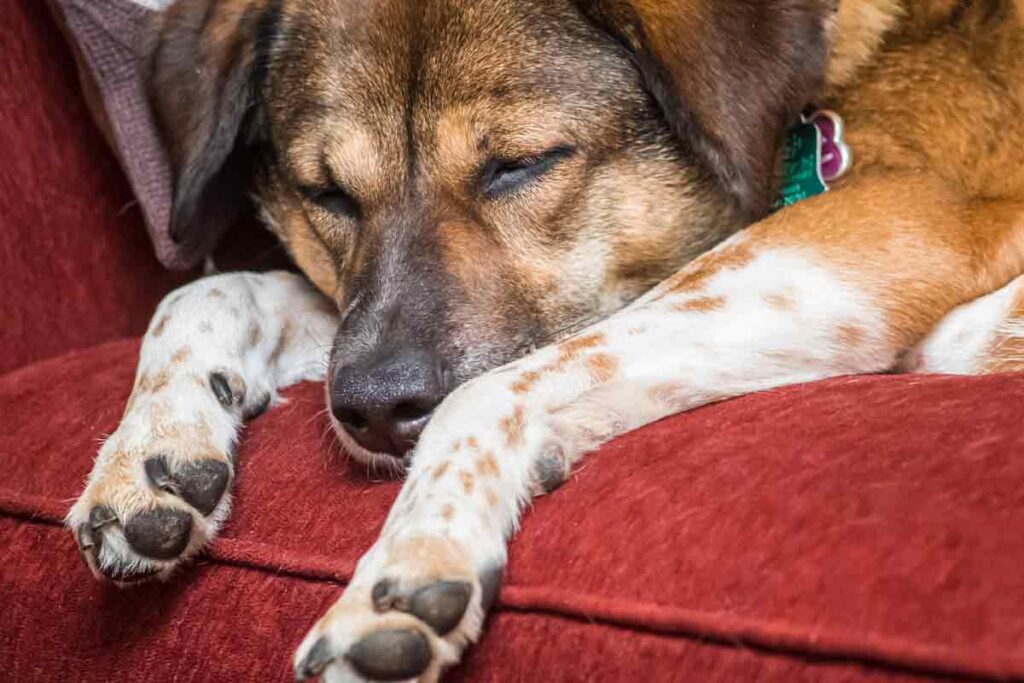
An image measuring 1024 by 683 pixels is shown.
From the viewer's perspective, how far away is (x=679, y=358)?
1.38 m

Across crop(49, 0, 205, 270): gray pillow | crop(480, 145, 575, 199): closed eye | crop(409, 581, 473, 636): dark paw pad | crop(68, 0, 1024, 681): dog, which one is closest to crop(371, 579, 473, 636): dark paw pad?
crop(409, 581, 473, 636): dark paw pad

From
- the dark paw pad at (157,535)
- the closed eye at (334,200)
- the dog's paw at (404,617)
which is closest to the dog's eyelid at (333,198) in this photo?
the closed eye at (334,200)

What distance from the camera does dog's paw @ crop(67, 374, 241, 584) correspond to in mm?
1254

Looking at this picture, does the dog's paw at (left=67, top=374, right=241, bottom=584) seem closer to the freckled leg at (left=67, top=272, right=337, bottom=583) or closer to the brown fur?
the freckled leg at (left=67, top=272, right=337, bottom=583)

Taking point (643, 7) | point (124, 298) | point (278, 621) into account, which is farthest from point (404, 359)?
point (124, 298)

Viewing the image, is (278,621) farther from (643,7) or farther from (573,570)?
(643,7)

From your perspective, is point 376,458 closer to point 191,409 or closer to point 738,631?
point 191,409

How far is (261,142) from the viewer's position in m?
1.96

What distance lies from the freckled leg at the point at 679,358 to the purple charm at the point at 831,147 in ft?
0.29

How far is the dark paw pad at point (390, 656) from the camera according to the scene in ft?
3.21

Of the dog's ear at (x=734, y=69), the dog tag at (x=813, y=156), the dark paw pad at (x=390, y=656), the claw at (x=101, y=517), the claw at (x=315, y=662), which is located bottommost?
the claw at (x=101, y=517)

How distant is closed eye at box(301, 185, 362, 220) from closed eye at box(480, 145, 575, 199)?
23 cm

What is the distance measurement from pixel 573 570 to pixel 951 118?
95 centimetres

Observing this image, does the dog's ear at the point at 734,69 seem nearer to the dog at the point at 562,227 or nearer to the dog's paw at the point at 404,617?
the dog at the point at 562,227
